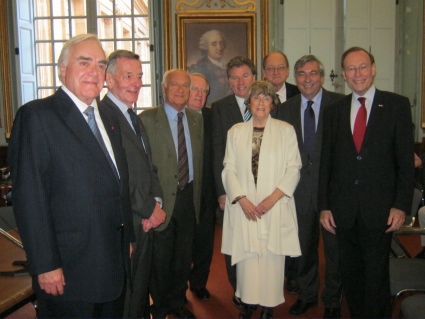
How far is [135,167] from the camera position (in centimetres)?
252

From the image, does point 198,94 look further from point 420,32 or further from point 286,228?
point 420,32

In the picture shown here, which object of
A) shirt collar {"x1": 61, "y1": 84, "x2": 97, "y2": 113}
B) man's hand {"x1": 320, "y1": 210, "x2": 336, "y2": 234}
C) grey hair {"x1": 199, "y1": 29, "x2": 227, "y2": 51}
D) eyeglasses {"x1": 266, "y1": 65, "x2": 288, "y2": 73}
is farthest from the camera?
grey hair {"x1": 199, "y1": 29, "x2": 227, "y2": 51}

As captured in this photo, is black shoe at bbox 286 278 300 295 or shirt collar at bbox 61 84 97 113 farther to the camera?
black shoe at bbox 286 278 300 295

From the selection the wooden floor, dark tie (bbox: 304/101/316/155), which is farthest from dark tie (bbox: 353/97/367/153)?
the wooden floor

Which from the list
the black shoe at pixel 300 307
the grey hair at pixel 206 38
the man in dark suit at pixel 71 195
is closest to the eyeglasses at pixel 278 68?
the black shoe at pixel 300 307

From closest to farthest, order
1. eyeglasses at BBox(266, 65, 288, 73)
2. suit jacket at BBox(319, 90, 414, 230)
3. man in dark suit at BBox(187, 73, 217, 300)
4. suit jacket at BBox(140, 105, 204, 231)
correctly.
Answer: suit jacket at BBox(319, 90, 414, 230) < suit jacket at BBox(140, 105, 204, 231) < man in dark suit at BBox(187, 73, 217, 300) < eyeglasses at BBox(266, 65, 288, 73)

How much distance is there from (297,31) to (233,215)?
16.4ft

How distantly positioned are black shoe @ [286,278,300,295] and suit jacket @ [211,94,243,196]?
1.00 metres

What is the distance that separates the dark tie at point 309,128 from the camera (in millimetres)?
3156

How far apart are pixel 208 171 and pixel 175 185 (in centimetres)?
51

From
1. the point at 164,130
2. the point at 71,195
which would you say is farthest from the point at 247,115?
the point at 71,195

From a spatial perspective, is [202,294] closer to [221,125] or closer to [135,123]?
[221,125]

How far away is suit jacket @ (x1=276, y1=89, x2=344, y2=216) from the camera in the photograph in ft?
10.2

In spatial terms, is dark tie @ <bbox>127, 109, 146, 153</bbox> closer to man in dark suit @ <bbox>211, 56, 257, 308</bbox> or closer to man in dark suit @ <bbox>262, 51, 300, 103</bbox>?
man in dark suit @ <bbox>211, 56, 257, 308</bbox>
